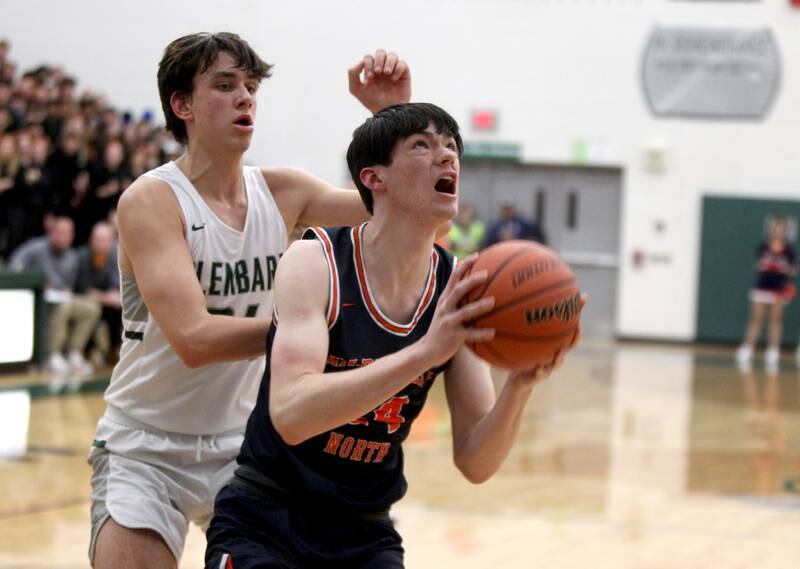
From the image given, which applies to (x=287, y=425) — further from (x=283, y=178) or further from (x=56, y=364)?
(x=56, y=364)

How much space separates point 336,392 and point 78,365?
993cm

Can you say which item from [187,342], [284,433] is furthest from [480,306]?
[187,342]

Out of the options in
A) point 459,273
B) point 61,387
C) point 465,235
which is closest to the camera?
point 459,273

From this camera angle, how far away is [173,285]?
3.37 meters

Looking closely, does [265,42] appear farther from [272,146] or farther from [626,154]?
[626,154]

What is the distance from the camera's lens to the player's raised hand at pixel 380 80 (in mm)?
3787

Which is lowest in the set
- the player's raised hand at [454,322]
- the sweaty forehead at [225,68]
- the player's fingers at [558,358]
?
the player's fingers at [558,358]

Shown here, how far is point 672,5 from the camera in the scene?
18.6 meters

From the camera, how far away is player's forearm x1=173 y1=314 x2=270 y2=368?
331 centimetres

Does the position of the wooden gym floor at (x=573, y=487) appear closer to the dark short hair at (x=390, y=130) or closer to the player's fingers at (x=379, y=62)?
the player's fingers at (x=379, y=62)

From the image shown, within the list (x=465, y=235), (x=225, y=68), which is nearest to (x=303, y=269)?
(x=225, y=68)

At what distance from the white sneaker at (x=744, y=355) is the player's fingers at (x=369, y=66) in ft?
45.2

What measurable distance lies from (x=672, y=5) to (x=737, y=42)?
115cm

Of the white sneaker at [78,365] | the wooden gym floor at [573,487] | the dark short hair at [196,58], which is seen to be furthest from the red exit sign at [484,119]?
the dark short hair at [196,58]
